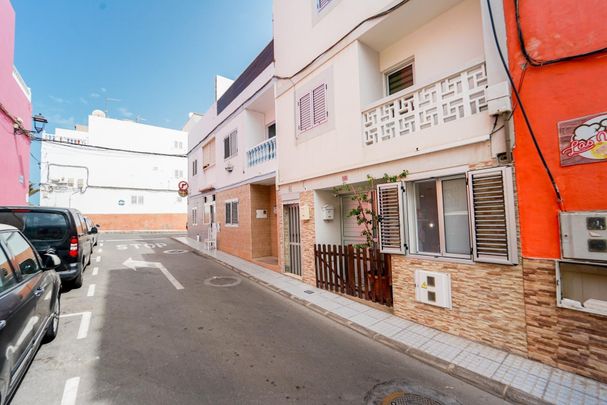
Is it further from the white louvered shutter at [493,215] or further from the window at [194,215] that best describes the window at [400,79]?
the window at [194,215]

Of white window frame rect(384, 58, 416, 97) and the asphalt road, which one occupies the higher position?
white window frame rect(384, 58, 416, 97)

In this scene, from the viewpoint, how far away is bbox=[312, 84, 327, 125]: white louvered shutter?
700 cm

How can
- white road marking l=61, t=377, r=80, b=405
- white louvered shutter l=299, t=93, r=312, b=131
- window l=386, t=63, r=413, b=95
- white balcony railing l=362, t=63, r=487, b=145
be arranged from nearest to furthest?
1. white road marking l=61, t=377, r=80, b=405
2. white balcony railing l=362, t=63, r=487, b=145
3. window l=386, t=63, r=413, b=95
4. white louvered shutter l=299, t=93, r=312, b=131

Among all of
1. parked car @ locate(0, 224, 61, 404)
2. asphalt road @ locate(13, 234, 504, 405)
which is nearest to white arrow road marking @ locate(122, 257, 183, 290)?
asphalt road @ locate(13, 234, 504, 405)

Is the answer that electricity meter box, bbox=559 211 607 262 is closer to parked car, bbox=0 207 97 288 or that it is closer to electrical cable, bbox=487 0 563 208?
electrical cable, bbox=487 0 563 208

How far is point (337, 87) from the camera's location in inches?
259

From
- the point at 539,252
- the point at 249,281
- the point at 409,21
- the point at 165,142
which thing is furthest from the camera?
the point at 165,142

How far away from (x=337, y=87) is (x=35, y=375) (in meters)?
7.22

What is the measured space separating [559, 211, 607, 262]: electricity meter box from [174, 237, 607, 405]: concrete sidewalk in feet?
4.79

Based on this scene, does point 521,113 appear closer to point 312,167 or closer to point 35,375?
point 312,167

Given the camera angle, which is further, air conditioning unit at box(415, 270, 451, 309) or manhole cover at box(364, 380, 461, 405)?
air conditioning unit at box(415, 270, 451, 309)

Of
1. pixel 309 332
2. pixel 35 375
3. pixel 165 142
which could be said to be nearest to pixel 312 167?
pixel 309 332

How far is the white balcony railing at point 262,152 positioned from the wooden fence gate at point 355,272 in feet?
13.0

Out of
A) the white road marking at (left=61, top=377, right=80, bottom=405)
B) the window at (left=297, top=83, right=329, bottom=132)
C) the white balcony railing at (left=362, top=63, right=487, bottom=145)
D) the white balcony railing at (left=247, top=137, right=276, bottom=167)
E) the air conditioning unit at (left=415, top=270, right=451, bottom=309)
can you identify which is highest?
the window at (left=297, top=83, right=329, bottom=132)
